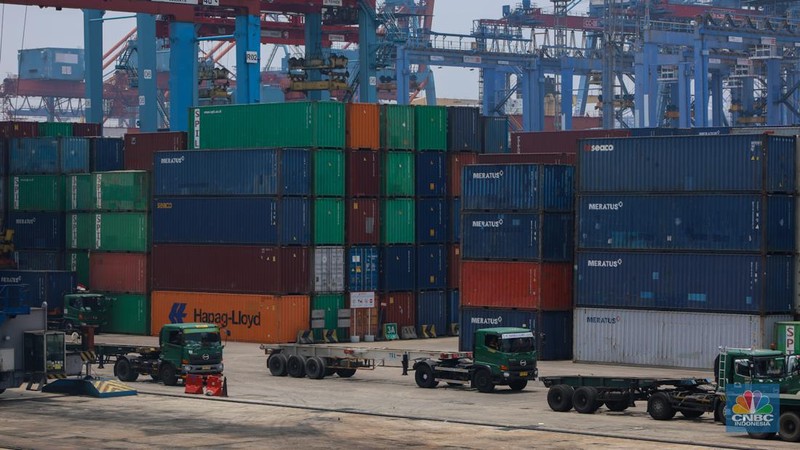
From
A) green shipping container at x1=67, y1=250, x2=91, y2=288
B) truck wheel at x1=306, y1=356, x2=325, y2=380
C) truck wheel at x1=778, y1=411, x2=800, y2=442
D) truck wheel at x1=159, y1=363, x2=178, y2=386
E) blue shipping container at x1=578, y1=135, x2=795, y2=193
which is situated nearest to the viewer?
truck wheel at x1=778, y1=411, x2=800, y2=442

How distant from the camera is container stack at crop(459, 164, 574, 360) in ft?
193

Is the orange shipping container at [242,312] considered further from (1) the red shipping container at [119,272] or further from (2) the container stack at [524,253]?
(2) the container stack at [524,253]

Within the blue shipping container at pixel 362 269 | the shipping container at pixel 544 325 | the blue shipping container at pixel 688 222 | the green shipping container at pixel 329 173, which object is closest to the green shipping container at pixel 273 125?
the green shipping container at pixel 329 173

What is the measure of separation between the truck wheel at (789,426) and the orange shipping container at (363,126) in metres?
34.0

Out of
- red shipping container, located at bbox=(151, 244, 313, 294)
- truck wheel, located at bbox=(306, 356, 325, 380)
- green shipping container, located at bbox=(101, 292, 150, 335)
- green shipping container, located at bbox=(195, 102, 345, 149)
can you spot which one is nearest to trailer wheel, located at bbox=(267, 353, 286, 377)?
truck wheel, located at bbox=(306, 356, 325, 380)

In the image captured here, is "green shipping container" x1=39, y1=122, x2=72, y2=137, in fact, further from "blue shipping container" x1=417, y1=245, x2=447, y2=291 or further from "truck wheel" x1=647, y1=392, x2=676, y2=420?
"truck wheel" x1=647, y1=392, x2=676, y2=420

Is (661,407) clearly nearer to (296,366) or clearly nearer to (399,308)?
(296,366)

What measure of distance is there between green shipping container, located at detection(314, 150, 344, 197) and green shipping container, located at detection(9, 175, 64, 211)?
1836 centimetres

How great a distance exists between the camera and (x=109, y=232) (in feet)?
243

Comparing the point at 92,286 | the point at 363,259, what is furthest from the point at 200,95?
the point at 363,259

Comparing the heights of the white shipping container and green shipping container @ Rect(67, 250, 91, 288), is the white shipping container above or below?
below

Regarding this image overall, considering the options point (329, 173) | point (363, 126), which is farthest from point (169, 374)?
point (363, 126)

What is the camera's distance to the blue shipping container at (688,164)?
5278 centimetres

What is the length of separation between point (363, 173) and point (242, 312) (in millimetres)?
9034
